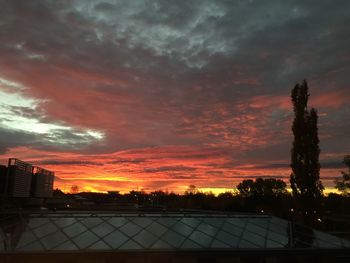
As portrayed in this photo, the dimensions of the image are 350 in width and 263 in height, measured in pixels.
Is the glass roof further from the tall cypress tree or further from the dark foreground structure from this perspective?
the tall cypress tree

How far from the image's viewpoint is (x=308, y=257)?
56.8 ft

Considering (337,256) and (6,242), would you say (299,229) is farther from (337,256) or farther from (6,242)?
(6,242)

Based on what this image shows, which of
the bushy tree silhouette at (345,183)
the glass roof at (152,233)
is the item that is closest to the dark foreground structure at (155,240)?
the glass roof at (152,233)

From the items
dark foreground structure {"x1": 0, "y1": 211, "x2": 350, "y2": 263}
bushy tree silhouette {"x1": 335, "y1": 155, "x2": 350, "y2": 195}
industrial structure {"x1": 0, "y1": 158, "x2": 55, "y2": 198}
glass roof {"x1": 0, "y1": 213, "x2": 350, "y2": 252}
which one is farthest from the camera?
bushy tree silhouette {"x1": 335, "y1": 155, "x2": 350, "y2": 195}

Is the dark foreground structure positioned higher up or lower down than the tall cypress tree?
lower down

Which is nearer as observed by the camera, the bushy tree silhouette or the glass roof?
the glass roof

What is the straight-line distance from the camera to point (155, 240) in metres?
16.9

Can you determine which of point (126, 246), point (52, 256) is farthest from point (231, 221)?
point (52, 256)

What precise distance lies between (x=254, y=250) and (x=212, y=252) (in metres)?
2.23

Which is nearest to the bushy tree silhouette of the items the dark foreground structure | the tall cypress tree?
the tall cypress tree

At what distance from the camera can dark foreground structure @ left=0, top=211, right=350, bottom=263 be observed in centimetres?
1533

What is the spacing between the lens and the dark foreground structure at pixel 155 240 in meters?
15.3

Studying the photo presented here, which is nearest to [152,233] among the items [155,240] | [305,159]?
[155,240]

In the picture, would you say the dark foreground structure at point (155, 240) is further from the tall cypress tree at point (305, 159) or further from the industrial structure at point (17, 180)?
the tall cypress tree at point (305, 159)
